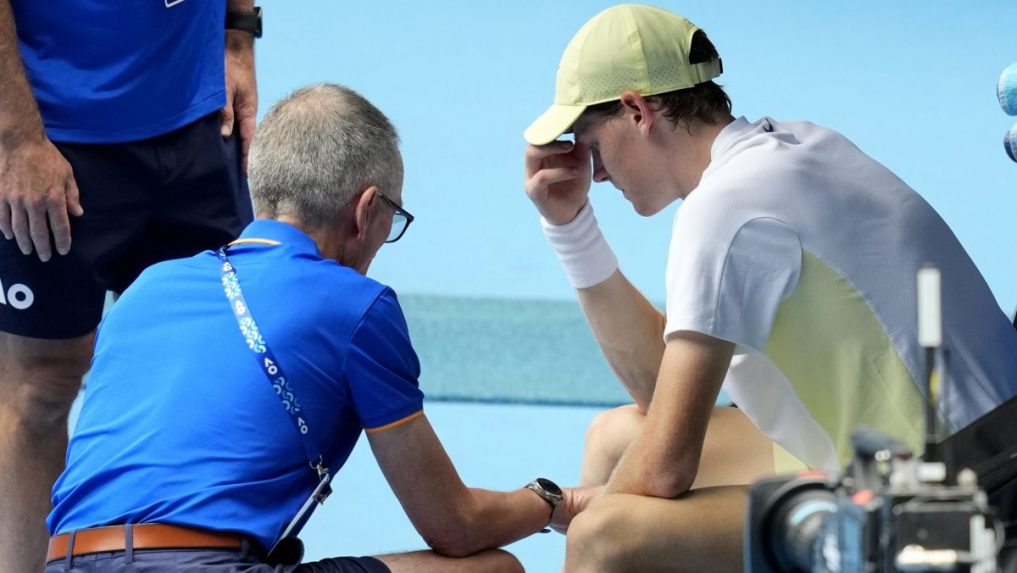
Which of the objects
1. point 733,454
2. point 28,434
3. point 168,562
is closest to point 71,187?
point 28,434

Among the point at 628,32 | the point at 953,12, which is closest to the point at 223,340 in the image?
the point at 628,32

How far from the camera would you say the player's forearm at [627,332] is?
2871 mm

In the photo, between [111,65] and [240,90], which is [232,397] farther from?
[240,90]

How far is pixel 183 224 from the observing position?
2781mm

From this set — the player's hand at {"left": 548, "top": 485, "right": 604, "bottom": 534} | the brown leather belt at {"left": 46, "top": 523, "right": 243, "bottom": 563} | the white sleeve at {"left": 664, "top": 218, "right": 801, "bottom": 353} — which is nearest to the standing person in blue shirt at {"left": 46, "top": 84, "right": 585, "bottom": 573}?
the brown leather belt at {"left": 46, "top": 523, "right": 243, "bottom": 563}

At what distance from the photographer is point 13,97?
2.49m

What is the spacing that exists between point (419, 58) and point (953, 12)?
2.94 meters

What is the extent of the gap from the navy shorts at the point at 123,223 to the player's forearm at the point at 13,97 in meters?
0.12

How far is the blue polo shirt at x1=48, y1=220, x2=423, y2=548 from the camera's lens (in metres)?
2.03

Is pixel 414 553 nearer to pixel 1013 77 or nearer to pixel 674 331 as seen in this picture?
pixel 674 331

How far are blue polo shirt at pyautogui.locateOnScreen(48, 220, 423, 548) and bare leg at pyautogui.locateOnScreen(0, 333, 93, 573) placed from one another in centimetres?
52

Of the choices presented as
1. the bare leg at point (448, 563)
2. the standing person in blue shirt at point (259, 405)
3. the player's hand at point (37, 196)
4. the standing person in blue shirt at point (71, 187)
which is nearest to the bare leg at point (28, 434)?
the standing person in blue shirt at point (71, 187)

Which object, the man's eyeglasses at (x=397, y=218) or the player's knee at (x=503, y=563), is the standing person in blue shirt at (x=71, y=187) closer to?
the man's eyeglasses at (x=397, y=218)

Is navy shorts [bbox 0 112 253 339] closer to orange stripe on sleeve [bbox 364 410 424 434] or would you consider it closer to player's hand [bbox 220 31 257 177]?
player's hand [bbox 220 31 257 177]
